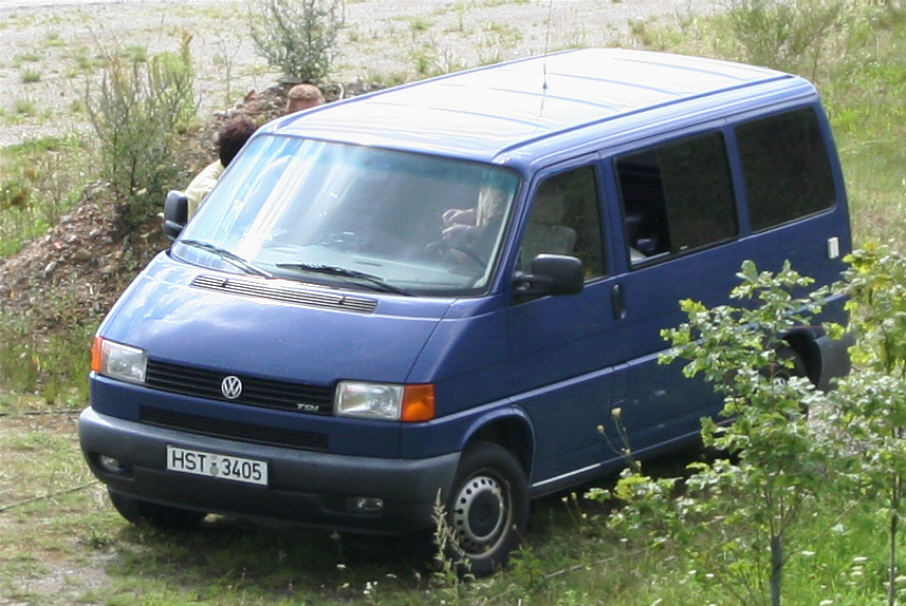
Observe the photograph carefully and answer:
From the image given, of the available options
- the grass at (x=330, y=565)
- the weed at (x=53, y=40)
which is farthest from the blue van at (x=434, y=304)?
the weed at (x=53, y=40)

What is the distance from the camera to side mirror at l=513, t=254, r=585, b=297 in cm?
718

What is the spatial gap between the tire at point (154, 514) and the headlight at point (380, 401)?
1163 mm

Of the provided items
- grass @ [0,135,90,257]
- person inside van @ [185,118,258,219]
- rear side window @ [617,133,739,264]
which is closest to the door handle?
rear side window @ [617,133,739,264]

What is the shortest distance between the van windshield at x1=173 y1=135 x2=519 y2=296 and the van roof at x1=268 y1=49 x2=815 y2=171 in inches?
4.8

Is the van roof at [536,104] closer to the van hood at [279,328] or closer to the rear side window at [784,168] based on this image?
the rear side window at [784,168]

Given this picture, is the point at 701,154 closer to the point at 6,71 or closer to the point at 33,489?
the point at 33,489

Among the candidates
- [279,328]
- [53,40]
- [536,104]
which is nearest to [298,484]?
[279,328]

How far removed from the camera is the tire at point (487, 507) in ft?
23.3

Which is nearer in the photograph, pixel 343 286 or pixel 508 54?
pixel 343 286

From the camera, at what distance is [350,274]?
7.31 meters

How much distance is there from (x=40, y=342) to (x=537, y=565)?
204 inches

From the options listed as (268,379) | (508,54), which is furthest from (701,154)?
(508,54)

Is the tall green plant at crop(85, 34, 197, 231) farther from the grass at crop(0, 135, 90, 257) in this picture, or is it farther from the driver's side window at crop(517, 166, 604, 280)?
the driver's side window at crop(517, 166, 604, 280)

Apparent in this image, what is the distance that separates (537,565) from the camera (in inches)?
278
